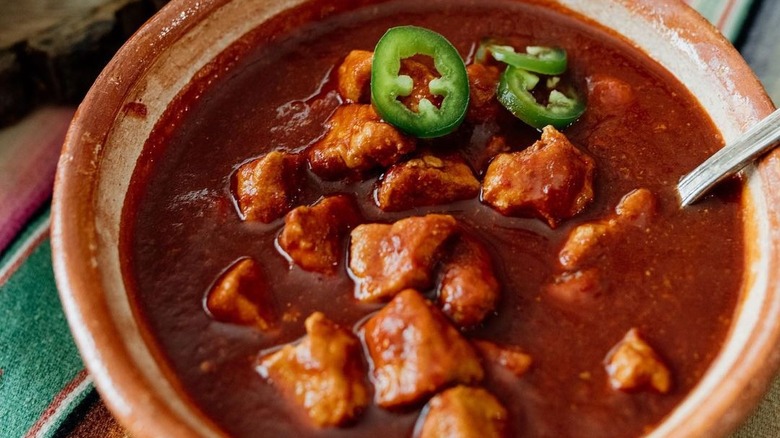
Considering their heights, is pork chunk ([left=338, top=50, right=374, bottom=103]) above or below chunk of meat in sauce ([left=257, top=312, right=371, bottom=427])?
above

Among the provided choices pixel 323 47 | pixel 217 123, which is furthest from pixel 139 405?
pixel 323 47

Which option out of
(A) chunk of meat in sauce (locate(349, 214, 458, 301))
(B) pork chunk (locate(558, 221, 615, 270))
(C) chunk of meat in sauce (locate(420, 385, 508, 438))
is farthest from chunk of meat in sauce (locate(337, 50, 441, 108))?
(C) chunk of meat in sauce (locate(420, 385, 508, 438))

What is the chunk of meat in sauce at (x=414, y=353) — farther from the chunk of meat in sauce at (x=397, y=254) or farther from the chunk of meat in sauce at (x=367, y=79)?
the chunk of meat in sauce at (x=367, y=79)

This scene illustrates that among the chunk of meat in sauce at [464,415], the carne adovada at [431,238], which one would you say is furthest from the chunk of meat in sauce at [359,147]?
the chunk of meat in sauce at [464,415]

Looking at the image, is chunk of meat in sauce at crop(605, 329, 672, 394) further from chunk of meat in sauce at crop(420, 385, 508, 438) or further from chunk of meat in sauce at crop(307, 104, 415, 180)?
chunk of meat in sauce at crop(307, 104, 415, 180)

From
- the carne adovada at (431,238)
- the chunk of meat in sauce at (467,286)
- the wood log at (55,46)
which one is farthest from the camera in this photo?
the wood log at (55,46)

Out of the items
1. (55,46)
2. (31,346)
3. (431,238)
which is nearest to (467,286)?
(431,238)

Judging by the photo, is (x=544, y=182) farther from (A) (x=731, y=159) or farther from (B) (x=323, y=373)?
(B) (x=323, y=373)
